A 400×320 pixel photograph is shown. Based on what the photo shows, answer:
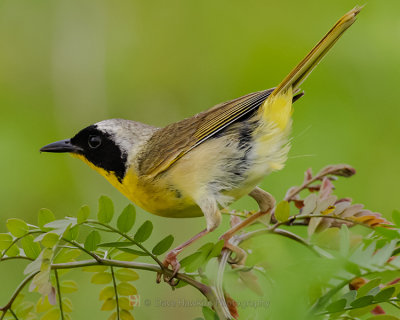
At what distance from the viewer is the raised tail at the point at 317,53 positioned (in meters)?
2.85

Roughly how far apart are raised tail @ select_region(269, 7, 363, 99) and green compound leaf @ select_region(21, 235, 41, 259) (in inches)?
62.0

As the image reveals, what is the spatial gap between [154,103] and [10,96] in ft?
4.01

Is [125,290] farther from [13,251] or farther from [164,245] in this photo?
[13,251]

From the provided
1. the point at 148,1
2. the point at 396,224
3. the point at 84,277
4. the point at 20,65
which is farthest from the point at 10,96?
the point at 396,224

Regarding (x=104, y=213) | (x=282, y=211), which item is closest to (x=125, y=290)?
(x=104, y=213)

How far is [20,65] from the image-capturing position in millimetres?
6281

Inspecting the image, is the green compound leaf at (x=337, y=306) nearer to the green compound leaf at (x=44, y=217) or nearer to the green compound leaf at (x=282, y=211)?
the green compound leaf at (x=282, y=211)

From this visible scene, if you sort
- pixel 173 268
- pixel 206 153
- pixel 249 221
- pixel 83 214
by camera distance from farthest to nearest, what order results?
pixel 206 153 → pixel 249 221 → pixel 173 268 → pixel 83 214

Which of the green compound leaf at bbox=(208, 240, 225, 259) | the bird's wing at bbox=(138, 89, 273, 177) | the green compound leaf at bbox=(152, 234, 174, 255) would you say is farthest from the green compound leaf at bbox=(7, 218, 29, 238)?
the bird's wing at bbox=(138, 89, 273, 177)

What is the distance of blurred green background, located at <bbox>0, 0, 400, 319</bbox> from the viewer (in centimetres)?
418

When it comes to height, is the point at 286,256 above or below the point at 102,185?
above

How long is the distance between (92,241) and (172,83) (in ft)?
13.1

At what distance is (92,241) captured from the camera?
1.99 m

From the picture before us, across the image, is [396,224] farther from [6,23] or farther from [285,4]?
[6,23]
